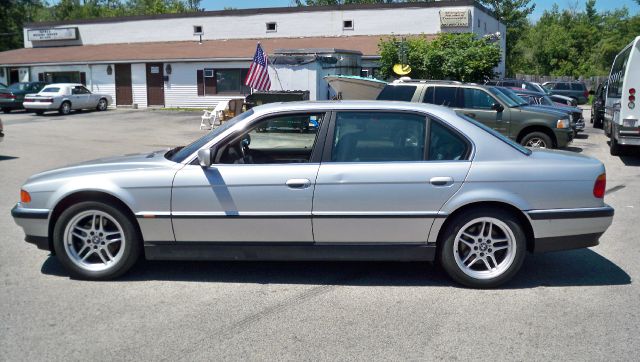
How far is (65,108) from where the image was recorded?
2898 cm

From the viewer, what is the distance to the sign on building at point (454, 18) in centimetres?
3089

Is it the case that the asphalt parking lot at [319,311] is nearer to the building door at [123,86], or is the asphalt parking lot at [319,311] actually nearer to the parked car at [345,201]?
the parked car at [345,201]

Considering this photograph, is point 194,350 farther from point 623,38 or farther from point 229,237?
point 623,38

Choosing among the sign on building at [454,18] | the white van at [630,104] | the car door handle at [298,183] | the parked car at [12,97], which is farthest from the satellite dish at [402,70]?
the parked car at [12,97]

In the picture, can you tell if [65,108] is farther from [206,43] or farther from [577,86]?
[577,86]

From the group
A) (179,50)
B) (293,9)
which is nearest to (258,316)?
(293,9)

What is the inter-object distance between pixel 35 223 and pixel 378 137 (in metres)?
3.13

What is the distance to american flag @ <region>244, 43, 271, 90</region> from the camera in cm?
2042

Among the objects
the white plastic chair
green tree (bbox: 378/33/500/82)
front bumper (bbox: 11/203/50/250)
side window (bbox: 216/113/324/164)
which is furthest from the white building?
front bumper (bbox: 11/203/50/250)

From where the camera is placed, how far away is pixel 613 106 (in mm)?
14172

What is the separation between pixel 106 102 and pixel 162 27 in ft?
24.0

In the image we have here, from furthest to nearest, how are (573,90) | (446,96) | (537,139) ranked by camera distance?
(573,90) → (537,139) → (446,96)

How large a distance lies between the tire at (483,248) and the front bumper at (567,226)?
15cm

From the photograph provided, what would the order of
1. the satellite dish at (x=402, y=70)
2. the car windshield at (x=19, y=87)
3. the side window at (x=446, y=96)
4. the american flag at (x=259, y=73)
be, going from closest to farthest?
the side window at (x=446, y=96) → the american flag at (x=259, y=73) → the satellite dish at (x=402, y=70) → the car windshield at (x=19, y=87)
